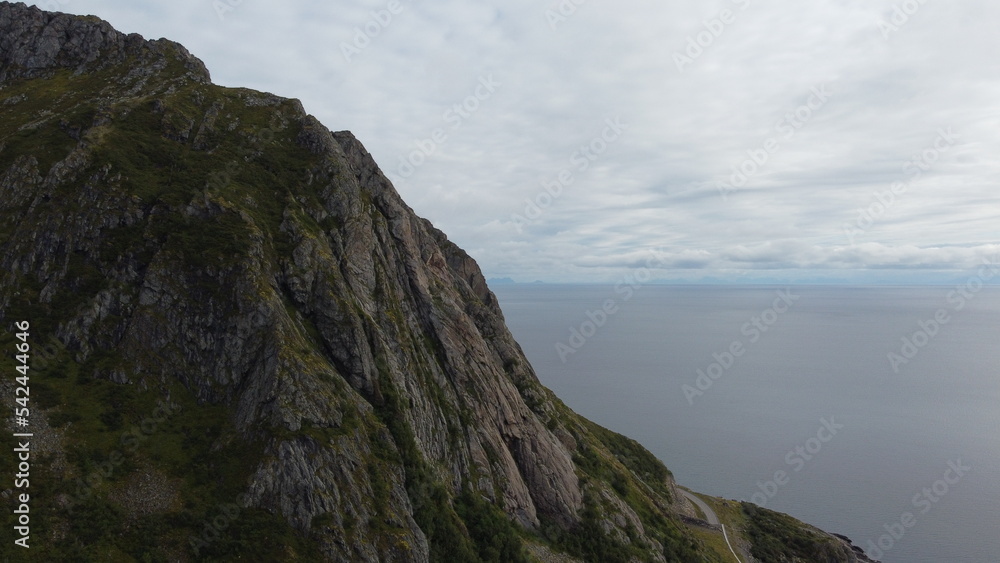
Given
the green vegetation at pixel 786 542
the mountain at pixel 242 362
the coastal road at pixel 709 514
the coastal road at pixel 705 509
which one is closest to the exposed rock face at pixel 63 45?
the mountain at pixel 242 362

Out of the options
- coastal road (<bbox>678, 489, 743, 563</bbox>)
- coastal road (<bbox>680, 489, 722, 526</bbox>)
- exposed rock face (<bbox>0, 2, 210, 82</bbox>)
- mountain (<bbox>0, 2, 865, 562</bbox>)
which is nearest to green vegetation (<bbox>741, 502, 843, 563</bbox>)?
coastal road (<bbox>678, 489, 743, 563</bbox>)

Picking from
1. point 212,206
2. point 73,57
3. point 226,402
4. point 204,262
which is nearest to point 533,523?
point 226,402

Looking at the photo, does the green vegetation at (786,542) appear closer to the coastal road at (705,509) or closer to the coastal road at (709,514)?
the coastal road at (709,514)

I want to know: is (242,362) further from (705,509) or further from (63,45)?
(705,509)

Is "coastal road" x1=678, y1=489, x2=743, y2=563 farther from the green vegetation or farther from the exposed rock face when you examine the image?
the exposed rock face

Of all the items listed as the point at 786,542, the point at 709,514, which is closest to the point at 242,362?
the point at 709,514

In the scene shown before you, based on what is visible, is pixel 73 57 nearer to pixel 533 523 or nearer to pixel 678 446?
pixel 533 523
